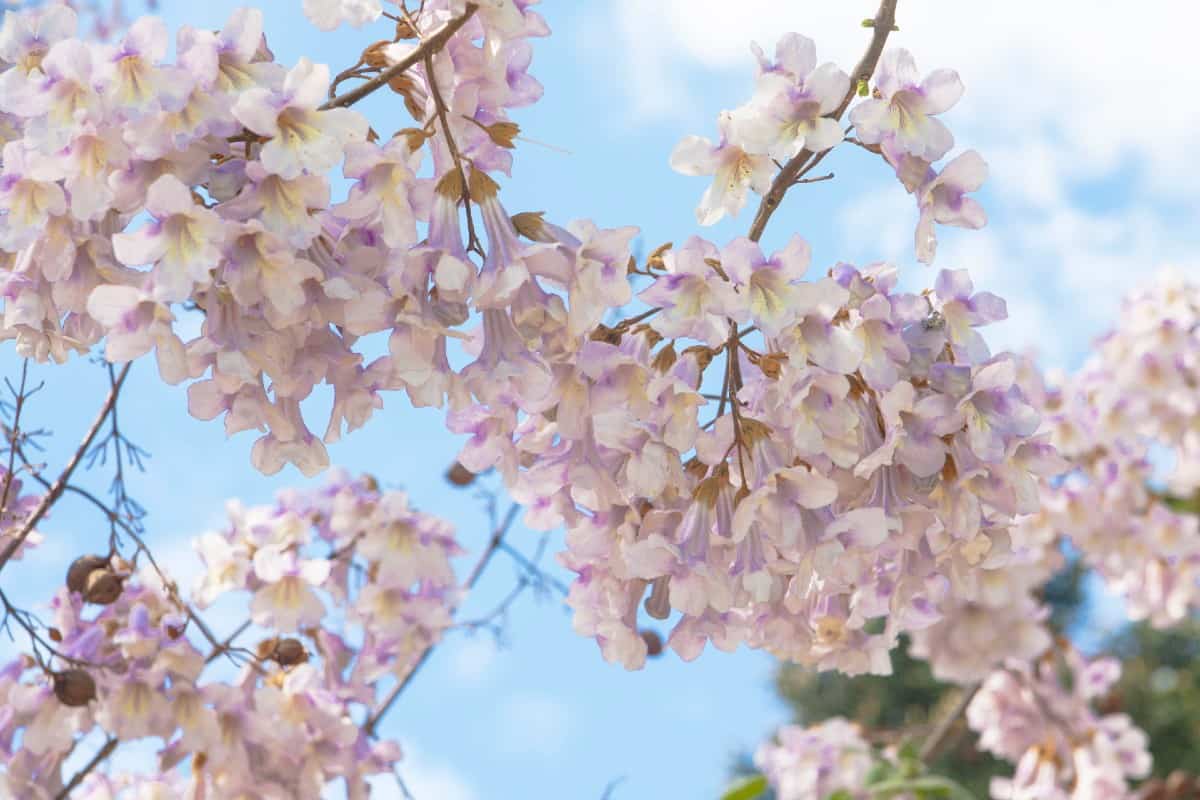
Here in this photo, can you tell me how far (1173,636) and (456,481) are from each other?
8246 millimetres

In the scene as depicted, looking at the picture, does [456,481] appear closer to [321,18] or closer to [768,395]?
[768,395]

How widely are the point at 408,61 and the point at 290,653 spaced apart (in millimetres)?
964

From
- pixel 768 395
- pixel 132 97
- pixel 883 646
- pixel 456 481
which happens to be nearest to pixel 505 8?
pixel 132 97

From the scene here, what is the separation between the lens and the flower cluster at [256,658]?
1812 millimetres

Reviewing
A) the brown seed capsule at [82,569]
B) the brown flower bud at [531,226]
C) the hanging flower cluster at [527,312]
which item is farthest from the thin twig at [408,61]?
the brown seed capsule at [82,569]

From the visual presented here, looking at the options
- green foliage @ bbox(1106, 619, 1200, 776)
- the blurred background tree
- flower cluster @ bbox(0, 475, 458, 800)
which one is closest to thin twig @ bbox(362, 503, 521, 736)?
flower cluster @ bbox(0, 475, 458, 800)

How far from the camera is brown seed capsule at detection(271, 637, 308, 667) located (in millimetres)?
1775

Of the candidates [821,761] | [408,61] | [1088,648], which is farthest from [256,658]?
[1088,648]

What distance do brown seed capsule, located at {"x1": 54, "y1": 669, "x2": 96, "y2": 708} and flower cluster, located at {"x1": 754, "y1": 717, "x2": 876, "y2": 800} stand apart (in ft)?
7.58

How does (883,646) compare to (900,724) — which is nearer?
(883,646)

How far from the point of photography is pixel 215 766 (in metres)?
1.94

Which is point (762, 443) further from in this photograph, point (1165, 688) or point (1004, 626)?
point (1165, 688)

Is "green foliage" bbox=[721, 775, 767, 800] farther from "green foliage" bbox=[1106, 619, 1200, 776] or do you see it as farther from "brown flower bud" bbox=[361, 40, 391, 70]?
"green foliage" bbox=[1106, 619, 1200, 776]

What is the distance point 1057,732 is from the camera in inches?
145
